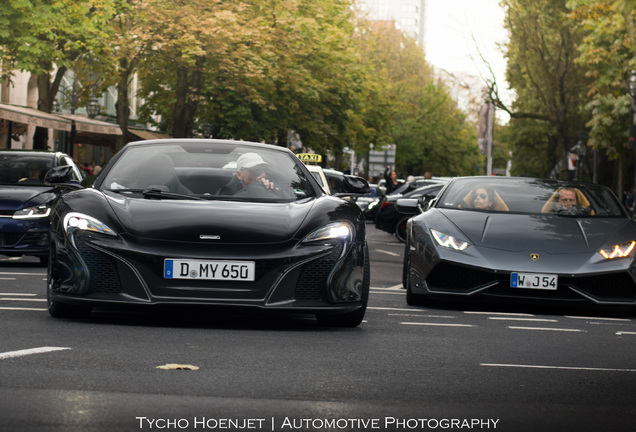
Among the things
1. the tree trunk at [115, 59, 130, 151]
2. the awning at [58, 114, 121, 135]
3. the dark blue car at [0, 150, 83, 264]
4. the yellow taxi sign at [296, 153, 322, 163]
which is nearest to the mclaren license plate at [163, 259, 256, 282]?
the dark blue car at [0, 150, 83, 264]

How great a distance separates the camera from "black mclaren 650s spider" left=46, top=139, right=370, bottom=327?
24.8 feet

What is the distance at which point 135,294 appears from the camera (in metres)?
7.60

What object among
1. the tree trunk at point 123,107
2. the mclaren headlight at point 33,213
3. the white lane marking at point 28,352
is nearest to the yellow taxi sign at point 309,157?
the tree trunk at point 123,107

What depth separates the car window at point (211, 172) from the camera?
8.52 metres

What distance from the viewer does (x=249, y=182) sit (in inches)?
339

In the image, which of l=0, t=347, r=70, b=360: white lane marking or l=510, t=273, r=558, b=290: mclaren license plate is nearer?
l=0, t=347, r=70, b=360: white lane marking

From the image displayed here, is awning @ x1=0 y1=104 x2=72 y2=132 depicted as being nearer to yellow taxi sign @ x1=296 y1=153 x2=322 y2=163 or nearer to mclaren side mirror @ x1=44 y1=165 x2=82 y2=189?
yellow taxi sign @ x1=296 y1=153 x2=322 y2=163

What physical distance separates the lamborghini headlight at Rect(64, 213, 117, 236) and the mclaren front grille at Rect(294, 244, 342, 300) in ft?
4.10

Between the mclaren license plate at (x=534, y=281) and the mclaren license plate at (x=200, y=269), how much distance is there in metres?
3.13

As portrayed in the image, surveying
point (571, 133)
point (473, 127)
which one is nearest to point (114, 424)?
point (571, 133)

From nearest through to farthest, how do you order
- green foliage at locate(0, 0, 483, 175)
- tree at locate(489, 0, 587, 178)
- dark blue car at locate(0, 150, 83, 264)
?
1. dark blue car at locate(0, 150, 83, 264)
2. green foliage at locate(0, 0, 483, 175)
3. tree at locate(489, 0, 587, 178)

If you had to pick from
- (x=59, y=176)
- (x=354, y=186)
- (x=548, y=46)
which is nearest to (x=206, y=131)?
(x=548, y=46)

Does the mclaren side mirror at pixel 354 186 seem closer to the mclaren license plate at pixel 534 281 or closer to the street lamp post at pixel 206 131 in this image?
the mclaren license plate at pixel 534 281

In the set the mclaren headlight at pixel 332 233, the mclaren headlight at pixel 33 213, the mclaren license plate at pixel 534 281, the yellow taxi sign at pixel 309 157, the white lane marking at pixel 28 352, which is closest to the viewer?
the white lane marking at pixel 28 352
